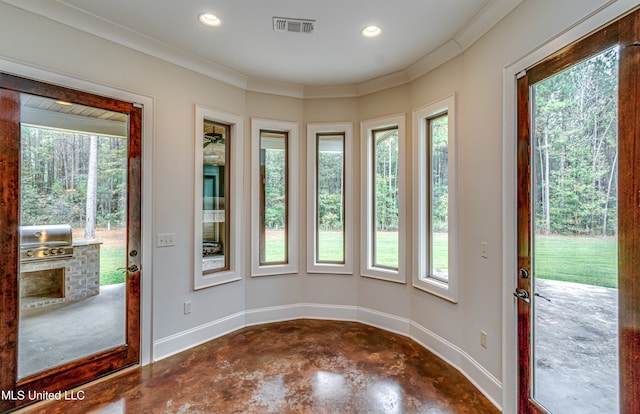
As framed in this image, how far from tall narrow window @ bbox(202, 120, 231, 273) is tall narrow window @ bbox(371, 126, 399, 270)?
1.80 m

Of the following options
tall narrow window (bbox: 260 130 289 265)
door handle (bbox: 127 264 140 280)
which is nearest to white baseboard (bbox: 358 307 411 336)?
tall narrow window (bbox: 260 130 289 265)

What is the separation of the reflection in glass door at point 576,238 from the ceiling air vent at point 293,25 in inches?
67.6

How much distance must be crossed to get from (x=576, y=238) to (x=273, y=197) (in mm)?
3041

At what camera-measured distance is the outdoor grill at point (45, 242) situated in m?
2.19

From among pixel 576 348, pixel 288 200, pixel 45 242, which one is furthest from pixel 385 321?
pixel 45 242

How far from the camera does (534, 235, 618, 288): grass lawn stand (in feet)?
4.77

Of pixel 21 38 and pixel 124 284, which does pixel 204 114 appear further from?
pixel 124 284

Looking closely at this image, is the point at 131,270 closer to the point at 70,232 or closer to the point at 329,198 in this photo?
the point at 70,232

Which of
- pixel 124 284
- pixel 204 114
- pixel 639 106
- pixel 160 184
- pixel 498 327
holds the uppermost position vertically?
pixel 204 114

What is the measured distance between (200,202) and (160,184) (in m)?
0.46

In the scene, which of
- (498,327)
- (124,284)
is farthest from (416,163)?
(124,284)

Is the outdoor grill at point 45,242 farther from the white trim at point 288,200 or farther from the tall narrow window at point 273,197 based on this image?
A: the tall narrow window at point 273,197

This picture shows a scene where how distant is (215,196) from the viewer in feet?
11.4

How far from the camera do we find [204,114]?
327 centimetres
